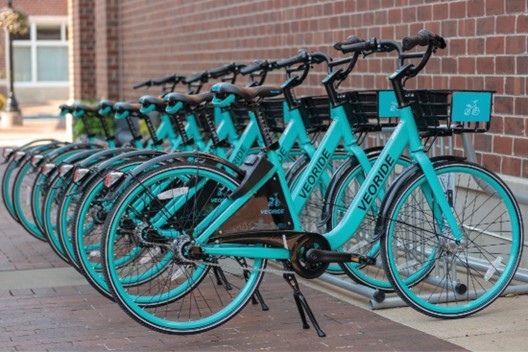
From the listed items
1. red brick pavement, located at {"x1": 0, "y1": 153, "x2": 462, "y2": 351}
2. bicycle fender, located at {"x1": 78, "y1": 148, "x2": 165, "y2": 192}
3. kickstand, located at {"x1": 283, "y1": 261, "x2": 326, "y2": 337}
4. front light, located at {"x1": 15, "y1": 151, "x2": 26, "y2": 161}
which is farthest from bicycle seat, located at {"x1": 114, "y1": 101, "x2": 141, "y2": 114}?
kickstand, located at {"x1": 283, "y1": 261, "x2": 326, "y2": 337}

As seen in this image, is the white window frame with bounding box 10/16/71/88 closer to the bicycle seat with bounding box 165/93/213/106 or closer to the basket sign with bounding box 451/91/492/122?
the bicycle seat with bounding box 165/93/213/106

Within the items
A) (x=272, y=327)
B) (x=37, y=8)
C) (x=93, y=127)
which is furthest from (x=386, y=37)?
(x=37, y=8)

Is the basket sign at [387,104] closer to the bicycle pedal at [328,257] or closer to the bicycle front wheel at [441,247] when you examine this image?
the bicycle front wheel at [441,247]

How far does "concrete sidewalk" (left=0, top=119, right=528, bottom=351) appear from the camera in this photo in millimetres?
5562

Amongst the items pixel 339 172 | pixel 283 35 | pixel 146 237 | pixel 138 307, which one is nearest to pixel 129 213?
pixel 146 237

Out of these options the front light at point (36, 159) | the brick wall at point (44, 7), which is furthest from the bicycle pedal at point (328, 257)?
the brick wall at point (44, 7)

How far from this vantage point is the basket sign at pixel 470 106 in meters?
5.96

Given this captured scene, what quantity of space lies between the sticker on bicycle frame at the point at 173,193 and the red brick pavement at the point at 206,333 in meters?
0.71

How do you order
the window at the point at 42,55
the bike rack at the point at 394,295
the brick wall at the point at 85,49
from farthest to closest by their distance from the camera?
the window at the point at 42,55
the brick wall at the point at 85,49
the bike rack at the point at 394,295

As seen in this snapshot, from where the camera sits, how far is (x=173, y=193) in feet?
19.1

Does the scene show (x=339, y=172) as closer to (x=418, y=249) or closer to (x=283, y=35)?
(x=418, y=249)

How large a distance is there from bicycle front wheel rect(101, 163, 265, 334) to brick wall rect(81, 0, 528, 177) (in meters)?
2.42

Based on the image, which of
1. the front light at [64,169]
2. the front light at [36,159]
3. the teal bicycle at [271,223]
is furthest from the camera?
the front light at [36,159]

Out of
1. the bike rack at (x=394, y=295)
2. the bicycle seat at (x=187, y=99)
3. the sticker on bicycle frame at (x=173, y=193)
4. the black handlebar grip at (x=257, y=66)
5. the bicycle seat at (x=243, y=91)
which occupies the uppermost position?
the black handlebar grip at (x=257, y=66)
